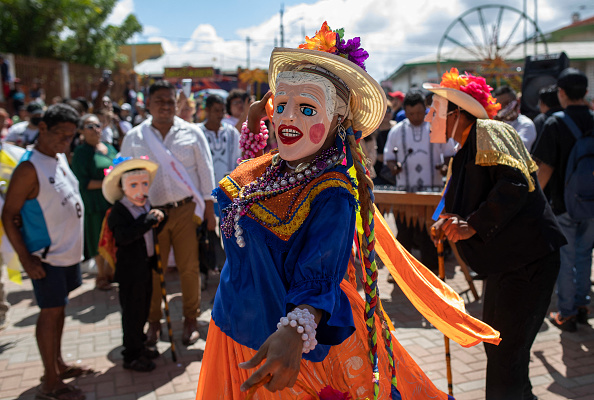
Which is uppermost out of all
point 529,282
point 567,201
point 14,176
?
point 14,176

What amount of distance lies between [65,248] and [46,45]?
2502 centimetres

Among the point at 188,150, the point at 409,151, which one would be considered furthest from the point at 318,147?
the point at 409,151

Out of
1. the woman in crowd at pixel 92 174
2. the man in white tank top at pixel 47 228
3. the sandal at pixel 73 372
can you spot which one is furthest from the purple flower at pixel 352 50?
the woman in crowd at pixel 92 174

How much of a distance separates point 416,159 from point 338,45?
13.8ft

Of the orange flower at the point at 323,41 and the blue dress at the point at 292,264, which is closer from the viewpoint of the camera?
the blue dress at the point at 292,264

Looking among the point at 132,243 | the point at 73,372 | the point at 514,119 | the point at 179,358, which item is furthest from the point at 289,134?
the point at 514,119

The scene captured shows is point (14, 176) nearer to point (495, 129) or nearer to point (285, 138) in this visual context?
point (285, 138)

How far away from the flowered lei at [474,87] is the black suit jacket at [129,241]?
2615 mm

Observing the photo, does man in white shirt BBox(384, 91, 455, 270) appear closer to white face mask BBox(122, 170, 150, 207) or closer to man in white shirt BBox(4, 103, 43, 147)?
white face mask BBox(122, 170, 150, 207)

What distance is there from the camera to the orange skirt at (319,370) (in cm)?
215

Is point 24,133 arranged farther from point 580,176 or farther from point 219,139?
point 580,176

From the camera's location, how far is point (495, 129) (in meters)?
3.03

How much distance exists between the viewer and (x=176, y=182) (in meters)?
4.68

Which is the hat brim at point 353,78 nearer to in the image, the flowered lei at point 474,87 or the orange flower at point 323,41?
the orange flower at point 323,41
